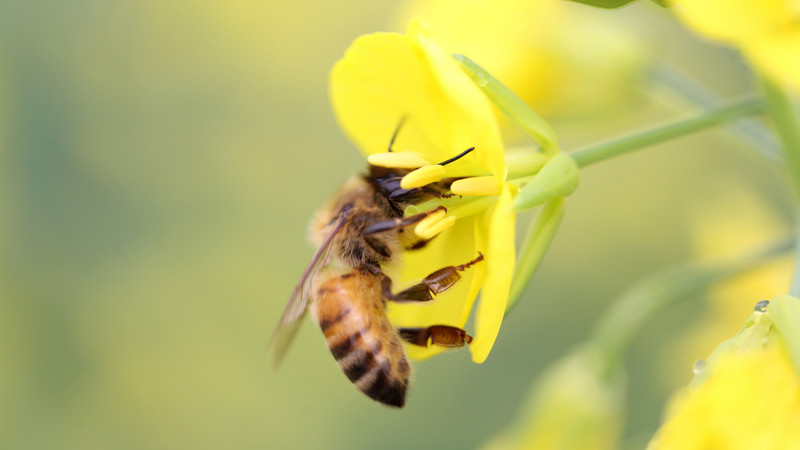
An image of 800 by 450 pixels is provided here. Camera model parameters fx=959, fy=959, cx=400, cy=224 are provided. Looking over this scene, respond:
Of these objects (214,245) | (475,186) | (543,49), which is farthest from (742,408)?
(214,245)

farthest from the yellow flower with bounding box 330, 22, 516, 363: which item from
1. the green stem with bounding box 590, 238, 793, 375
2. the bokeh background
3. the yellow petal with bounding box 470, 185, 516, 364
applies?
the bokeh background

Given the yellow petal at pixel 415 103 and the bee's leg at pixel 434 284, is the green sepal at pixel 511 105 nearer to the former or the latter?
the yellow petal at pixel 415 103

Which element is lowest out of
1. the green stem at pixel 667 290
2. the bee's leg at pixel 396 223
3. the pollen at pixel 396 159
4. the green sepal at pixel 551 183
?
the green stem at pixel 667 290

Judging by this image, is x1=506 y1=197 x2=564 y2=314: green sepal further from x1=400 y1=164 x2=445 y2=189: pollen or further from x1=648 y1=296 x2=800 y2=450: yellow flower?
x1=648 y1=296 x2=800 y2=450: yellow flower

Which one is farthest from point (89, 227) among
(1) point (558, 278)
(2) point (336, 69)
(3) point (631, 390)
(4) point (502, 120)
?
(2) point (336, 69)

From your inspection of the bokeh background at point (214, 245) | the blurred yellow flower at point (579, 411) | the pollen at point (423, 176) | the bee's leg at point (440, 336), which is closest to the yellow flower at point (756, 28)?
the pollen at point (423, 176)

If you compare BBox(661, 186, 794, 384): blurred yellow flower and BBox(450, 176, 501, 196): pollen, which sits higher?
BBox(450, 176, 501, 196): pollen
